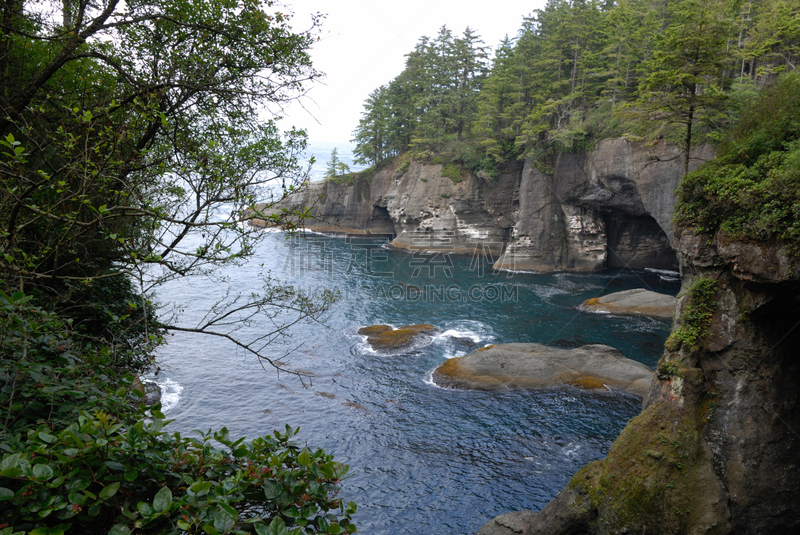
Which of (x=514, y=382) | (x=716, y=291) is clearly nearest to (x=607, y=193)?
(x=514, y=382)

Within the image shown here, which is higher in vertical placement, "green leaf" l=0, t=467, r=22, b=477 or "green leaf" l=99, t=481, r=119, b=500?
"green leaf" l=0, t=467, r=22, b=477

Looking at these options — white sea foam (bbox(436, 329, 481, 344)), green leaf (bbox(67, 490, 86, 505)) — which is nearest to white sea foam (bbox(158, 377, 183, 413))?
white sea foam (bbox(436, 329, 481, 344))

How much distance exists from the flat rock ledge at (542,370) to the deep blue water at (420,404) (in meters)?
0.66

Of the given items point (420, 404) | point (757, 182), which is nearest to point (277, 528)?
point (757, 182)

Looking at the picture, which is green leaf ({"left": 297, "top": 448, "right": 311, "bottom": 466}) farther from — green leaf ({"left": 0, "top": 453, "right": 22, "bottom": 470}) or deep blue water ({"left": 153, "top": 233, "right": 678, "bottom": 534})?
deep blue water ({"left": 153, "top": 233, "right": 678, "bottom": 534})

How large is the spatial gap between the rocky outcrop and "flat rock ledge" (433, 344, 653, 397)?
9519 millimetres

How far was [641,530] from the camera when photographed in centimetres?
1160

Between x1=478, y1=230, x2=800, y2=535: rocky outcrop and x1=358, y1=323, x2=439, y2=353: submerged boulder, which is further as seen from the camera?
x1=358, y1=323, x2=439, y2=353: submerged boulder

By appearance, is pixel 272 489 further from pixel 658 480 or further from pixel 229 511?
pixel 658 480

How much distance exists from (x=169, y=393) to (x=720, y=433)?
2218 cm

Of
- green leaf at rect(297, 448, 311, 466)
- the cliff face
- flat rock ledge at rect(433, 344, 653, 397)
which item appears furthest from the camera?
the cliff face

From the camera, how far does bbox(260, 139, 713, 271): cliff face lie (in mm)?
38625

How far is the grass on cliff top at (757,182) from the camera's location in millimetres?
11539

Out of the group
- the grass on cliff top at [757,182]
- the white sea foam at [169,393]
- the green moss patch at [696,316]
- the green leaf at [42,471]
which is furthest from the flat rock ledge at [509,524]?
the white sea foam at [169,393]
